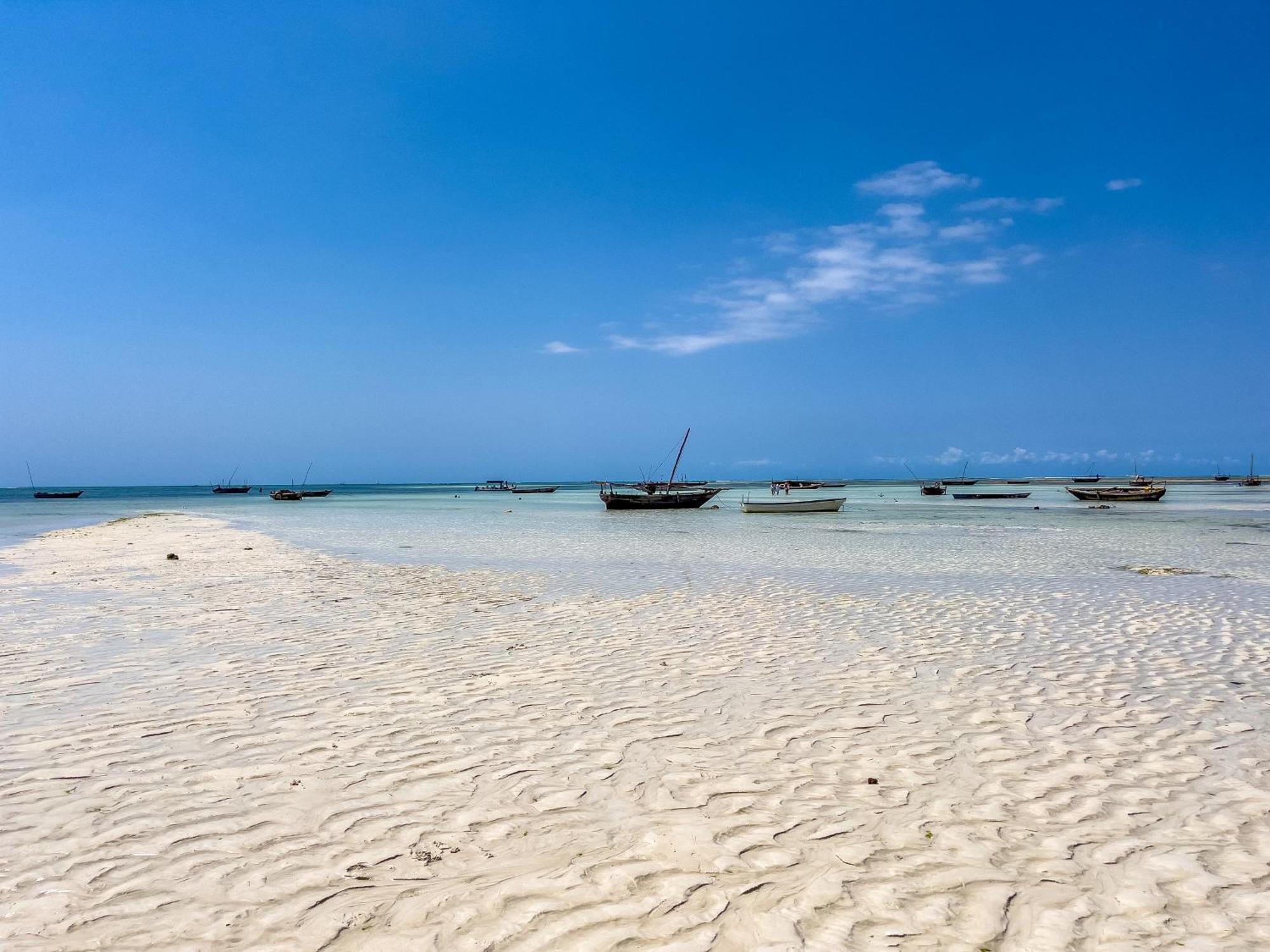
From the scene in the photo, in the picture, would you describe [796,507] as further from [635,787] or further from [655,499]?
[635,787]

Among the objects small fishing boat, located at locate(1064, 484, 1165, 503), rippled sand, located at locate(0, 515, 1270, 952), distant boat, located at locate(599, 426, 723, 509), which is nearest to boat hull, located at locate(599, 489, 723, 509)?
distant boat, located at locate(599, 426, 723, 509)

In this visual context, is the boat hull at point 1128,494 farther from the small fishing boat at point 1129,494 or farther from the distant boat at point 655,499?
the distant boat at point 655,499

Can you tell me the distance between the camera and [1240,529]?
3155 cm

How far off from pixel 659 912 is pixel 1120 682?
668 centimetres

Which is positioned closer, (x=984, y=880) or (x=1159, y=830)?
(x=984, y=880)

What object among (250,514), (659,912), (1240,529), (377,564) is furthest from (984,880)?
(250,514)

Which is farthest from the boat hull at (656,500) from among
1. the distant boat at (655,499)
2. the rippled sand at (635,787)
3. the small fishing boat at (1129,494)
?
the rippled sand at (635,787)

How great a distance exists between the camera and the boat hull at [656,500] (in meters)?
50.3

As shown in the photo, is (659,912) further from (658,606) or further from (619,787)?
(658,606)

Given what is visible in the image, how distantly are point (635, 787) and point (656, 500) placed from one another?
45.5m

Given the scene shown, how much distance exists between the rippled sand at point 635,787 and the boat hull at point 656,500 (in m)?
39.2

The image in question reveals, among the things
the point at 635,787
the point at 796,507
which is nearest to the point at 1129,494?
the point at 796,507

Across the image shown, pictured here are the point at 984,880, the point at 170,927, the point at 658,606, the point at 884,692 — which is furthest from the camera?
the point at 658,606

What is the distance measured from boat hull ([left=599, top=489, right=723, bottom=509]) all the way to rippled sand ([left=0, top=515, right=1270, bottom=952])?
39221mm
